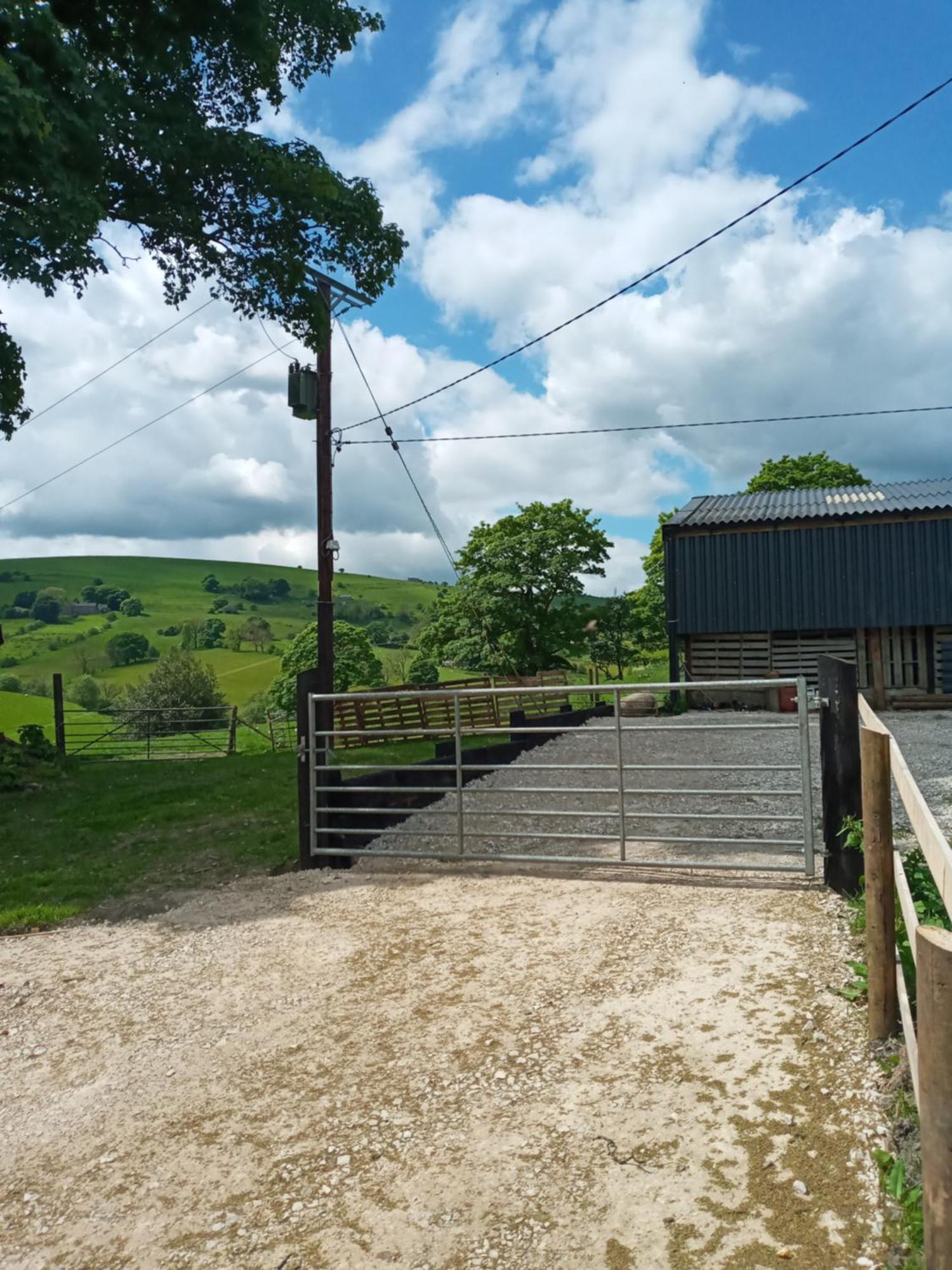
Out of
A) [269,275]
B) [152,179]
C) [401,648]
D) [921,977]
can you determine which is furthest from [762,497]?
[401,648]

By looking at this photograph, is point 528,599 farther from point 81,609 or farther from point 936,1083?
point 81,609

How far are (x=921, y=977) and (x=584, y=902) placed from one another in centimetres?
411

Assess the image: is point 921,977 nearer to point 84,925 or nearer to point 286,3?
point 84,925

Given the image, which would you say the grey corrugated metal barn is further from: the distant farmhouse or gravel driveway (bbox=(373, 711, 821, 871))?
the distant farmhouse

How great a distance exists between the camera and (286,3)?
13641mm

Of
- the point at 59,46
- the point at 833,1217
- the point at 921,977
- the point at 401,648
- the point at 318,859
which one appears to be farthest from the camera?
the point at 401,648

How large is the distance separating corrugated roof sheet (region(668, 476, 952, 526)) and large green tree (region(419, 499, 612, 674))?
26.2 feet

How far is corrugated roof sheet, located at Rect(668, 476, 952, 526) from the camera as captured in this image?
24.8 m

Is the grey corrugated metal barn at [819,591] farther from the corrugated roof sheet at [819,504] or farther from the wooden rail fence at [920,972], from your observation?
the wooden rail fence at [920,972]

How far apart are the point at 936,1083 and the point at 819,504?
27.6 meters

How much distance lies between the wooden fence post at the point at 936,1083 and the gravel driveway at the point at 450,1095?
885 mm

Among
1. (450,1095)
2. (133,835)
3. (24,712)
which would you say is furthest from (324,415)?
(24,712)

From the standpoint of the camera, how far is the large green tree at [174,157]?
31.3ft

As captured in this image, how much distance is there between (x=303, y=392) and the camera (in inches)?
589
